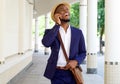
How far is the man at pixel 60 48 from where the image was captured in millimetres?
4191

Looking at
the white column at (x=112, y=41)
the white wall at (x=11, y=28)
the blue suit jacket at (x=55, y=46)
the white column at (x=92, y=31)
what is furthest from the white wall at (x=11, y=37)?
the blue suit jacket at (x=55, y=46)

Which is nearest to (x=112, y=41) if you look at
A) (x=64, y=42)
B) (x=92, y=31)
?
(x=64, y=42)

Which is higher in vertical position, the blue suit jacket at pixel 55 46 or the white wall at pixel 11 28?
the white wall at pixel 11 28

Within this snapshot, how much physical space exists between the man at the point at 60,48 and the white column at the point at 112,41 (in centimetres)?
349

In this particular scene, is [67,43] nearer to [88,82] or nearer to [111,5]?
[111,5]

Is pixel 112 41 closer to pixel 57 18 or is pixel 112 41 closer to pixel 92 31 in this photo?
pixel 57 18

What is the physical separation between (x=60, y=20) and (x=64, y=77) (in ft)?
2.09

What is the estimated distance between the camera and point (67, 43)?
427 cm

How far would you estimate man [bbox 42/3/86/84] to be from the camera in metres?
4.19

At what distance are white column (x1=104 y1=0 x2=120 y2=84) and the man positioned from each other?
3.49 metres

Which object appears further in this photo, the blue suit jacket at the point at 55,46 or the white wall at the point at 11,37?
the white wall at the point at 11,37

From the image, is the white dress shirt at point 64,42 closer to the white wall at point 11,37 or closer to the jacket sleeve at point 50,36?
the jacket sleeve at point 50,36

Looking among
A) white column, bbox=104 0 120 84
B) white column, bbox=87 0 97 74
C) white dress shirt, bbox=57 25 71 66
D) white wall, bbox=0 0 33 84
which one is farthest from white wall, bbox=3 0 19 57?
white dress shirt, bbox=57 25 71 66

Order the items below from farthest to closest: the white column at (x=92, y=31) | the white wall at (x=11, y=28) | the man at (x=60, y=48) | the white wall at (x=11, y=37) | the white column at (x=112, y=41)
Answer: the white column at (x=92, y=31) < the white wall at (x=11, y=28) < the white wall at (x=11, y=37) < the white column at (x=112, y=41) < the man at (x=60, y=48)
